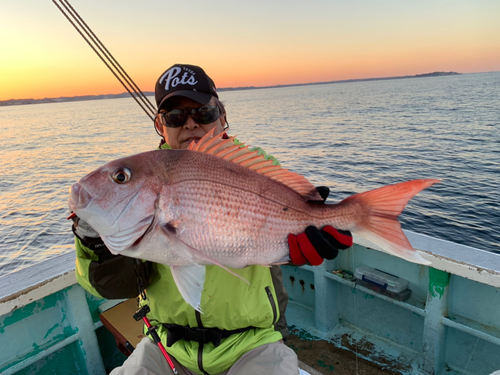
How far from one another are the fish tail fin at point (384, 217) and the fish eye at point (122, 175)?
3.99ft

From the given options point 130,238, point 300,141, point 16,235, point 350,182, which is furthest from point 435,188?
point 16,235

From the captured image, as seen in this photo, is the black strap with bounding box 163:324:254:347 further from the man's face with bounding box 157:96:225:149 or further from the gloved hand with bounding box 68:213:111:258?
the man's face with bounding box 157:96:225:149

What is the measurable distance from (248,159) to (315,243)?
24.9 inches

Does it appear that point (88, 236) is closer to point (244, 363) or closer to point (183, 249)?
point (183, 249)

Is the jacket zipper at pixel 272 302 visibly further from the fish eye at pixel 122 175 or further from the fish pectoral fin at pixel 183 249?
the fish eye at pixel 122 175

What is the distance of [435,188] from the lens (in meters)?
12.0

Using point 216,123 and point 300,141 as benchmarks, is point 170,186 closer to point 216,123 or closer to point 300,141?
point 216,123

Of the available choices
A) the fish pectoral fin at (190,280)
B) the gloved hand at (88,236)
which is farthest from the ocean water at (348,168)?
the fish pectoral fin at (190,280)

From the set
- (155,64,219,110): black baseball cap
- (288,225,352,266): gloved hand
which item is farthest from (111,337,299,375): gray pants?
(155,64,219,110): black baseball cap

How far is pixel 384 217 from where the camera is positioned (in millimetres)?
1858

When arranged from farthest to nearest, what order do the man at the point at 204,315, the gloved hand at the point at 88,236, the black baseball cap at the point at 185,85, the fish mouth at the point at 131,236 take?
the black baseball cap at the point at 185,85 → the man at the point at 204,315 → the gloved hand at the point at 88,236 → the fish mouth at the point at 131,236

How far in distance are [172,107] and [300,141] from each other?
20.1 m

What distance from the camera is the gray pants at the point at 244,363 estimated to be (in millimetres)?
2156

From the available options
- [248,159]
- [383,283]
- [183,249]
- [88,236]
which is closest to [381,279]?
[383,283]
